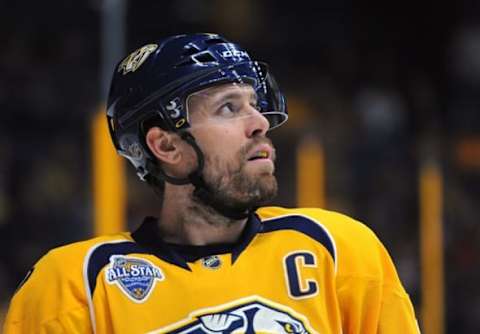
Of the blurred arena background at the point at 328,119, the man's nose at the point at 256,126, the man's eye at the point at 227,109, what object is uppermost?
the man's eye at the point at 227,109

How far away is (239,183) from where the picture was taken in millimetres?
1882

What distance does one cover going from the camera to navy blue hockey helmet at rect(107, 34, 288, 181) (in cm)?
191

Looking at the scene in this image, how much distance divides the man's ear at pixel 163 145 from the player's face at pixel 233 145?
0.17 feet

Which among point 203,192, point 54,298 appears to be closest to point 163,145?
point 203,192

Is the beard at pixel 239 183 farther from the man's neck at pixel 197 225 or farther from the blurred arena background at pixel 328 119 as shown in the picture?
the blurred arena background at pixel 328 119

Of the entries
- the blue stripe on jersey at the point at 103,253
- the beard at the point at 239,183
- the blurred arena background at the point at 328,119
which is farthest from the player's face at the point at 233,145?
the blurred arena background at the point at 328,119

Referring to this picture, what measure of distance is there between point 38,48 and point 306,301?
3378mm

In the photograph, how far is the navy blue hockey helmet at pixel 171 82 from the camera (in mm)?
1909

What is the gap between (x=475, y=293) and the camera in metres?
5.33

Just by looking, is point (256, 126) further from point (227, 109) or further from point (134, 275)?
point (134, 275)

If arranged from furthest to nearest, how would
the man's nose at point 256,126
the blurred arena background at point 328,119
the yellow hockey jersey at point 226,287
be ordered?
1. the blurred arena background at point 328,119
2. the man's nose at point 256,126
3. the yellow hockey jersey at point 226,287

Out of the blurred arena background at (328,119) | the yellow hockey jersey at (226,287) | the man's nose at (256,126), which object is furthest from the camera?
the blurred arena background at (328,119)

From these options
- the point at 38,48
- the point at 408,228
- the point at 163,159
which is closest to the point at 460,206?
the point at 408,228

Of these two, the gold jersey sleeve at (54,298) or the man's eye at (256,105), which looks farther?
the man's eye at (256,105)
